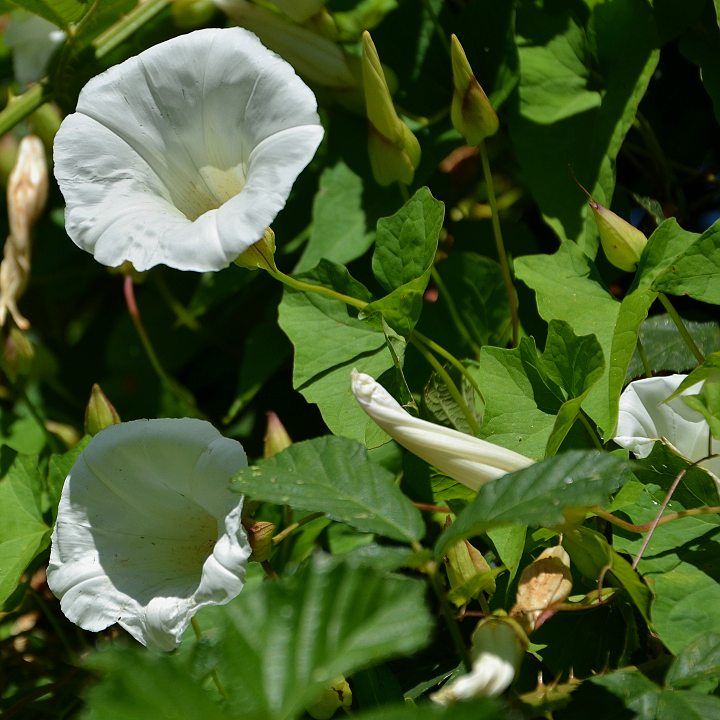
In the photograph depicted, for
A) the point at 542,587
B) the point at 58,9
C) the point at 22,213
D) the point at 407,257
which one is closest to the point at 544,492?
the point at 542,587

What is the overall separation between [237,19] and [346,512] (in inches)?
31.2

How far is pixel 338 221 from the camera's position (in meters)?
1.29

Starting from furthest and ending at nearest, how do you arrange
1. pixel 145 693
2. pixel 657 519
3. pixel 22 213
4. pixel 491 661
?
pixel 22 213, pixel 657 519, pixel 491 661, pixel 145 693

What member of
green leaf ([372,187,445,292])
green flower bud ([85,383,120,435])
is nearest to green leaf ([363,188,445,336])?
green leaf ([372,187,445,292])

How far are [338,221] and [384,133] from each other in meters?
0.20

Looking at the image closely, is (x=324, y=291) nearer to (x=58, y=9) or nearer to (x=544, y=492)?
(x=544, y=492)

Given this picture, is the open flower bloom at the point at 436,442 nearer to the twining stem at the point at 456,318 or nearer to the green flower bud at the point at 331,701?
the green flower bud at the point at 331,701

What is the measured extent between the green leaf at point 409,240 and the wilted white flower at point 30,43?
726mm

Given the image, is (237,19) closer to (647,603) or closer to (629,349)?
(629,349)

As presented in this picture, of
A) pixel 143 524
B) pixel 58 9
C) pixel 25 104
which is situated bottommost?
pixel 143 524

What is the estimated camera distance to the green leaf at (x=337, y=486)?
74 centimetres

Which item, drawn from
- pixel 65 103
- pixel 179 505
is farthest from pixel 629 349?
pixel 65 103

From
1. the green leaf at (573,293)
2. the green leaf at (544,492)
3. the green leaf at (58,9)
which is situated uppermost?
the green leaf at (58,9)

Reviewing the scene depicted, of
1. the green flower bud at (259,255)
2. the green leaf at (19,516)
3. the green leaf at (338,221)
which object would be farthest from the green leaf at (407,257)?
the green leaf at (19,516)
